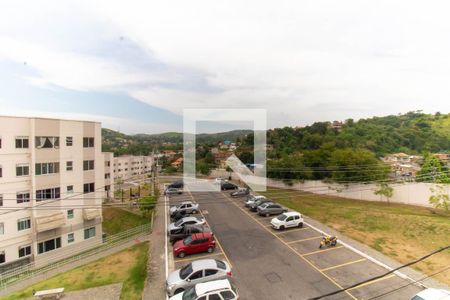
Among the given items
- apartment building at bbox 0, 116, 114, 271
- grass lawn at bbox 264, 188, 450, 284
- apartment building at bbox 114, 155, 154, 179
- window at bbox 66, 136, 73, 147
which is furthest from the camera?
apartment building at bbox 114, 155, 154, 179

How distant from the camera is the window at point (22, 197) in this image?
18.9 metres

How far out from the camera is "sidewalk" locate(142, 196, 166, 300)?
1171cm

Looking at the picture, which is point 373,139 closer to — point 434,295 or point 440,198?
point 440,198

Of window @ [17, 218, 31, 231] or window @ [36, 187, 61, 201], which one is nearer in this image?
window @ [17, 218, 31, 231]

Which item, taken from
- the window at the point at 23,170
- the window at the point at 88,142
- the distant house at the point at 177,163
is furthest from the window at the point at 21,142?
the distant house at the point at 177,163

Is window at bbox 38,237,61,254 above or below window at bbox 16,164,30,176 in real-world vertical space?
below

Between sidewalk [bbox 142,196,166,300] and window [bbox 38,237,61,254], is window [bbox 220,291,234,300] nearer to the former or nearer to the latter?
sidewalk [bbox 142,196,166,300]

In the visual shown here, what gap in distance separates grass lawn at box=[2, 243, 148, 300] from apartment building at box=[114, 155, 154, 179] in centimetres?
6533

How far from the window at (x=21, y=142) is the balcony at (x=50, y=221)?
589 centimetres

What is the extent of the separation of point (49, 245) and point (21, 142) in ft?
29.4

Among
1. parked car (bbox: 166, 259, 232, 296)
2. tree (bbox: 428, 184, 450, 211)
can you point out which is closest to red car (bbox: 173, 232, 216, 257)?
parked car (bbox: 166, 259, 232, 296)

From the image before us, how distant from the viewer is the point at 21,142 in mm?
19172

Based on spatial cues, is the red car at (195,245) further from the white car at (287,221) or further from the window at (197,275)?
the white car at (287,221)

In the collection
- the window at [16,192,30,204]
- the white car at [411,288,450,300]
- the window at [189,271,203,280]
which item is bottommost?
the window at [189,271,203,280]
